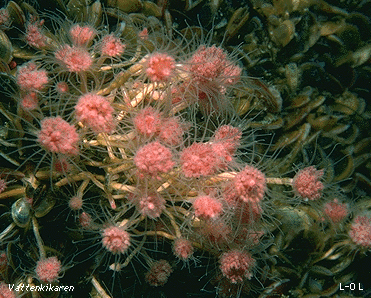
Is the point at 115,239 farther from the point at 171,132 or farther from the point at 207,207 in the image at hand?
the point at 171,132

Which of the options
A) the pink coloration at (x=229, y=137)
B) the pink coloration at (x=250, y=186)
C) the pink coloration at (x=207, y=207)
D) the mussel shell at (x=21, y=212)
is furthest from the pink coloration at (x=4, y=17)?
the pink coloration at (x=250, y=186)

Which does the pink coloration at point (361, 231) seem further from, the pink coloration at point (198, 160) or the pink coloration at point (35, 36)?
the pink coloration at point (35, 36)

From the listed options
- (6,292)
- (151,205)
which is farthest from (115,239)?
(6,292)

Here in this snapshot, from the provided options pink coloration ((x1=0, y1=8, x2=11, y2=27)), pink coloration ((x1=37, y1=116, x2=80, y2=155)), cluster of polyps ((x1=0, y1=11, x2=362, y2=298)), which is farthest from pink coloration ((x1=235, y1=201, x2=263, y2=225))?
pink coloration ((x1=0, y1=8, x2=11, y2=27))

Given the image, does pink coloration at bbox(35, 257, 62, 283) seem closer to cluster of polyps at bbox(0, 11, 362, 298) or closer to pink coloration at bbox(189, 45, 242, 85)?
cluster of polyps at bbox(0, 11, 362, 298)

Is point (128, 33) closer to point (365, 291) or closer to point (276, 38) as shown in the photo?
point (276, 38)

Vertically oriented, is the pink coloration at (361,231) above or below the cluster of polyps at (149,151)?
below

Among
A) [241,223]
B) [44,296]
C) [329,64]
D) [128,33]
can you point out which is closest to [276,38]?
[329,64]
